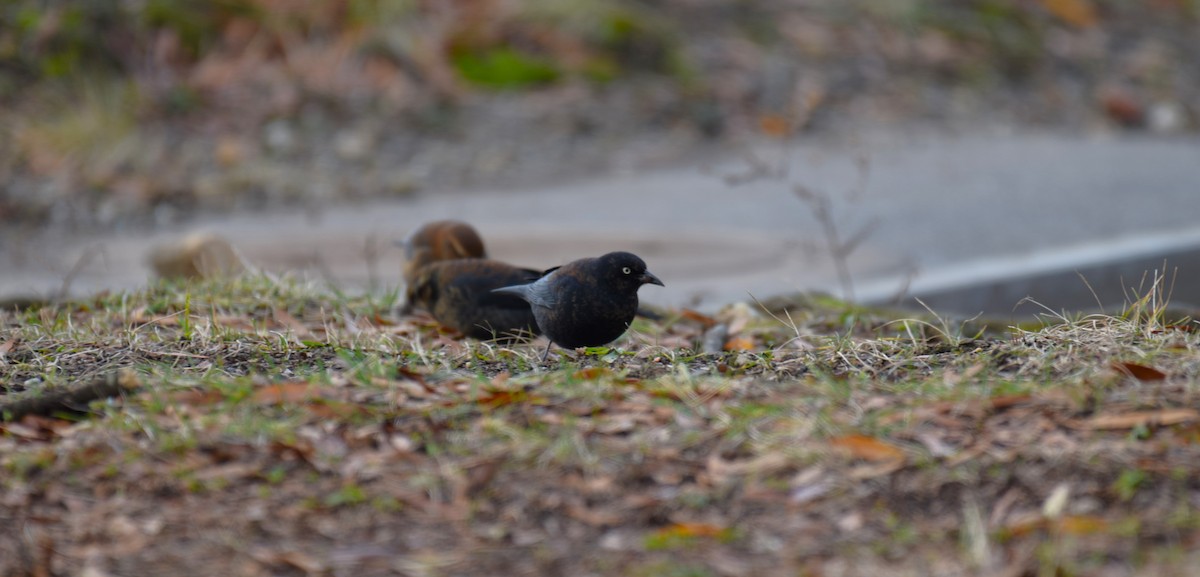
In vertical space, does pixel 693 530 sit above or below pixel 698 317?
below

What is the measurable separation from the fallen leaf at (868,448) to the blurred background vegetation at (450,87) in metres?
7.32

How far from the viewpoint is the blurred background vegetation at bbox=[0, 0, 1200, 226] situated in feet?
34.5

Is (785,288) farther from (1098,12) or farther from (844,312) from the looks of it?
(1098,12)

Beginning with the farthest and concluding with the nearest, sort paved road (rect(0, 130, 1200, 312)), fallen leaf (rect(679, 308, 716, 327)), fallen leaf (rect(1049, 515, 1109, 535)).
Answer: paved road (rect(0, 130, 1200, 312))
fallen leaf (rect(679, 308, 716, 327))
fallen leaf (rect(1049, 515, 1109, 535))

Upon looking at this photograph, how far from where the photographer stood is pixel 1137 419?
335cm

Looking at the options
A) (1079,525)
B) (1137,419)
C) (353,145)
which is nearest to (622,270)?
(1137,419)

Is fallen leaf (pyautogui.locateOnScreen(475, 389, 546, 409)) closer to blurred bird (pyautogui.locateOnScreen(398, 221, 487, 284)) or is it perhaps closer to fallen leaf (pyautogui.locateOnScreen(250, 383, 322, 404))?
fallen leaf (pyautogui.locateOnScreen(250, 383, 322, 404))

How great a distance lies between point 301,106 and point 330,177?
4.11 feet

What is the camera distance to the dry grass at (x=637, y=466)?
2943mm

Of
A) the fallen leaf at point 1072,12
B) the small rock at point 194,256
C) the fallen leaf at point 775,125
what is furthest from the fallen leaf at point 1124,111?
the small rock at point 194,256

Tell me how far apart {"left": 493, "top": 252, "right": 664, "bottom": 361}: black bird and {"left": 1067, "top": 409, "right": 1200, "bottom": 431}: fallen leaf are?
4.88ft

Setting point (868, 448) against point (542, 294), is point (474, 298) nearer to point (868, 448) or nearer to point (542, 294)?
point (542, 294)

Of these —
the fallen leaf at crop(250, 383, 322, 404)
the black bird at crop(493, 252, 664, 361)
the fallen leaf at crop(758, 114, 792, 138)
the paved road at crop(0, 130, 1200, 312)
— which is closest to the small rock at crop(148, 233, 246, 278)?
the paved road at crop(0, 130, 1200, 312)

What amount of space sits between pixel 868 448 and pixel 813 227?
5624mm
